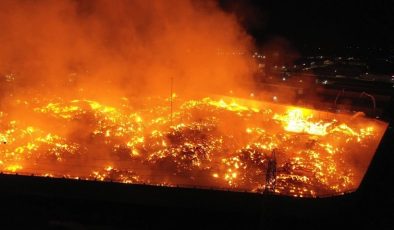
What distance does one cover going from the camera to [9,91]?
14.3 meters

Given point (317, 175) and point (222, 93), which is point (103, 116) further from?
point (317, 175)

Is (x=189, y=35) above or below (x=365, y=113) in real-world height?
above

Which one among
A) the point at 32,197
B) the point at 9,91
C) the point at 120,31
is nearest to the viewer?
the point at 32,197

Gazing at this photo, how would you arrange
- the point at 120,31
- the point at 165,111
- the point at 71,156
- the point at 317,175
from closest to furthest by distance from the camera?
1. the point at 317,175
2. the point at 71,156
3. the point at 165,111
4. the point at 120,31

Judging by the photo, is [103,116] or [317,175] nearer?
[317,175]

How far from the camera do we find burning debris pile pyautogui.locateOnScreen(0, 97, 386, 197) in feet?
29.2

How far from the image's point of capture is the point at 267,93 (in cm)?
1445

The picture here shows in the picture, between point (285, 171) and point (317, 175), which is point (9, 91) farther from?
point (317, 175)

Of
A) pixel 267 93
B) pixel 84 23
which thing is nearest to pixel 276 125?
pixel 267 93

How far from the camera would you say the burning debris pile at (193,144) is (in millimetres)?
8914

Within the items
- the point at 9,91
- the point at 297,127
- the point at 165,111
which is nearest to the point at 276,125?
the point at 297,127

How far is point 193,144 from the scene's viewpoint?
1071 centimetres

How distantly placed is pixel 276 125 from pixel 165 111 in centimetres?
469

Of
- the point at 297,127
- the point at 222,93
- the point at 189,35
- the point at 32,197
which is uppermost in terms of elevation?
the point at 189,35
